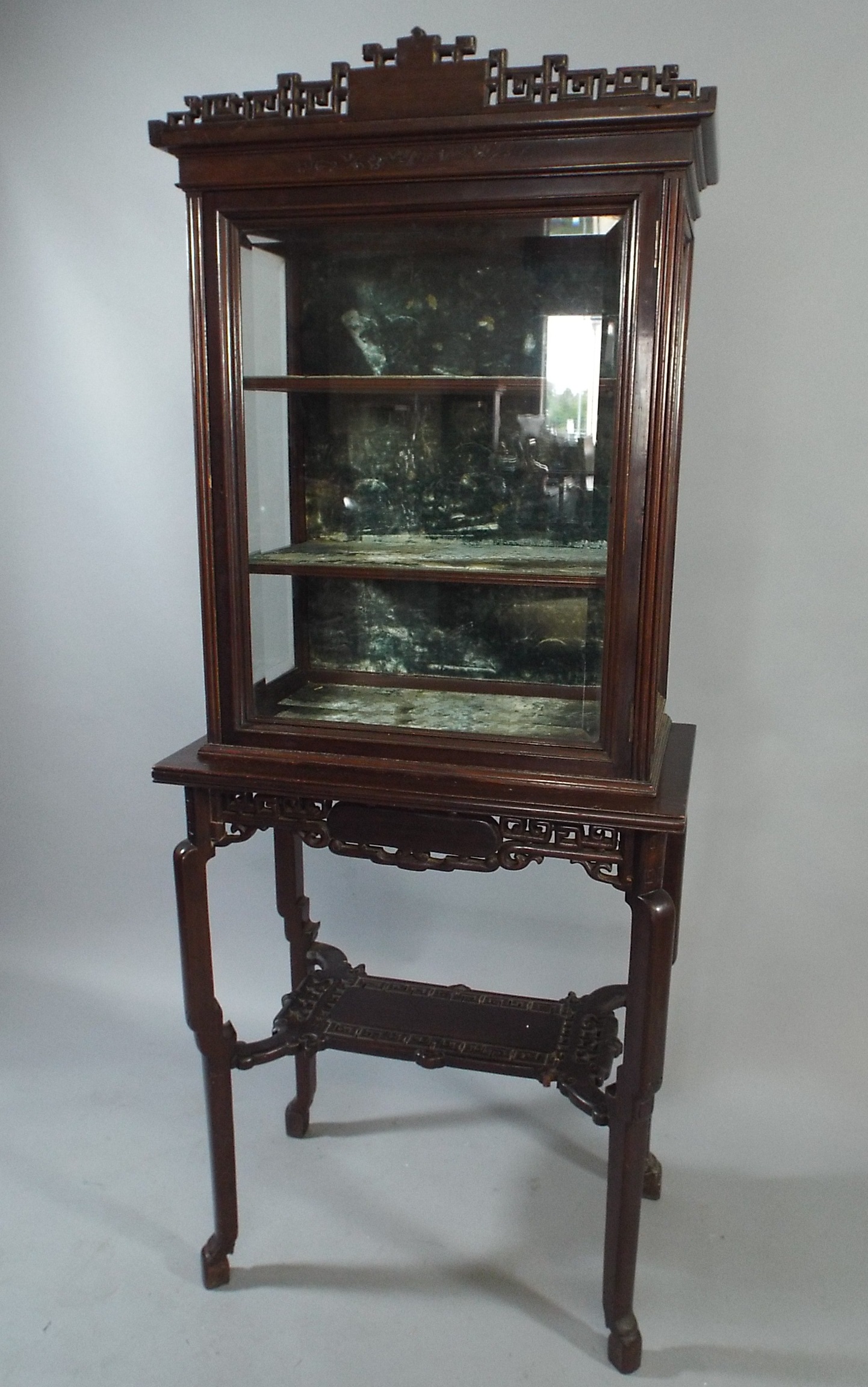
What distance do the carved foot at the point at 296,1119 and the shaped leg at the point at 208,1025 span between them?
0.26 meters

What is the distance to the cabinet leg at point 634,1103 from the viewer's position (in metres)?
1.49

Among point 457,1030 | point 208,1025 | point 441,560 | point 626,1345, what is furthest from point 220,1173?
point 441,560

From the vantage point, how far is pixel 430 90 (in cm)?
134

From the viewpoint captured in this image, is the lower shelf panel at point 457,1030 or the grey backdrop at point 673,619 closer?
the lower shelf panel at point 457,1030

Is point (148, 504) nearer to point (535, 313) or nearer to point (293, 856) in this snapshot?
point (293, 856)

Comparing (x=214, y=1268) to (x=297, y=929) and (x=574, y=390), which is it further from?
(x=574, y=390)

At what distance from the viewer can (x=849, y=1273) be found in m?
1.79

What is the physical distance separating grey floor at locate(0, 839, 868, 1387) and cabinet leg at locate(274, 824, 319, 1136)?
62 mm

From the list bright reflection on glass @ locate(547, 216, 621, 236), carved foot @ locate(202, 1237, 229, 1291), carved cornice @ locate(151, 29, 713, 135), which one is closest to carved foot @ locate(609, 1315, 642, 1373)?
carved foot @ locate(202, 1237, 229, 1291)

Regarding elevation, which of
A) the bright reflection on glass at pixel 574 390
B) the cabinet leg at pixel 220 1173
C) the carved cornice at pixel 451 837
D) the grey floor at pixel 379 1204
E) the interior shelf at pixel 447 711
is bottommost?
the grey floor at pixel 379 1204

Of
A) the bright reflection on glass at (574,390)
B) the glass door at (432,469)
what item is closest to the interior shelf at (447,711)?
the glass door at (432,469)

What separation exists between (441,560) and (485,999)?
2.66 feet

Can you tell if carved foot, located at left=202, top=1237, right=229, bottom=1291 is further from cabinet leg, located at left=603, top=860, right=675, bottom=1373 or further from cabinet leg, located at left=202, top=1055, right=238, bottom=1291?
cabinet leg, located at left=603, top=860, right=675, bottom=1373

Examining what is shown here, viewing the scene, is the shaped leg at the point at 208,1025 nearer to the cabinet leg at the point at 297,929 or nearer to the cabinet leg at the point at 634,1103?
the cabinet leg at the point at 297,929
